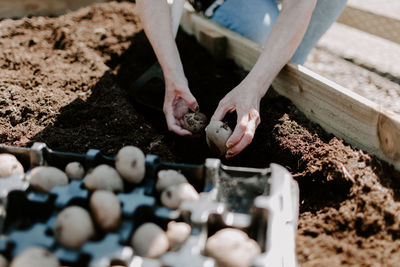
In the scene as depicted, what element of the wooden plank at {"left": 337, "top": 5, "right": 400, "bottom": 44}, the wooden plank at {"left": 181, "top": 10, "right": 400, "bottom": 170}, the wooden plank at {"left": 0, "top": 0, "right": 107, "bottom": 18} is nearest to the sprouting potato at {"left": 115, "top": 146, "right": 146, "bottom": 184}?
the wooden plank at {"left": 181, "top": 10, "right": 400, "bottom": 170}

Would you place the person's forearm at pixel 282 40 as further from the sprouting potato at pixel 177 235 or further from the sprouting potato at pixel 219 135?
the sprouting potato at pixel 177 235

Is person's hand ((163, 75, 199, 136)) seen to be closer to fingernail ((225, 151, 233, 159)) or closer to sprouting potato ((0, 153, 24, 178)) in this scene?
fingernail ((225, 151, 233, 159))

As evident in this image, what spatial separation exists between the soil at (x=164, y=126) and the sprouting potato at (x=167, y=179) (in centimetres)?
33

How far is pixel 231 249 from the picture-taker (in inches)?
35.3

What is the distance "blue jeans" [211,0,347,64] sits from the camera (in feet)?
6.72

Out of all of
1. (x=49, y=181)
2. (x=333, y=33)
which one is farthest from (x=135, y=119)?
(x=333, y=33)

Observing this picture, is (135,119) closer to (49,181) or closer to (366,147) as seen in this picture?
(49,181)

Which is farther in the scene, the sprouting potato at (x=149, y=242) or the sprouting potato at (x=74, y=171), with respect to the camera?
the sprouting potato at (x=74, y=171)

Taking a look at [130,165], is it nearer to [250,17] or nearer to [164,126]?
[164,126]

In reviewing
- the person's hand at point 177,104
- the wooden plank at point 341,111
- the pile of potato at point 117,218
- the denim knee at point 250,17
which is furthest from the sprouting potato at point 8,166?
the denim knee at point 250,17

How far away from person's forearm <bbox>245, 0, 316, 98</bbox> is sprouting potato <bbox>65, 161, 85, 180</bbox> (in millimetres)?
835

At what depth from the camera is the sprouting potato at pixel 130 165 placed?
1.07 meters

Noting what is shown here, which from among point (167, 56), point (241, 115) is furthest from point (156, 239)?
point (167, 56)

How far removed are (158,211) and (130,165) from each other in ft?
0.55
